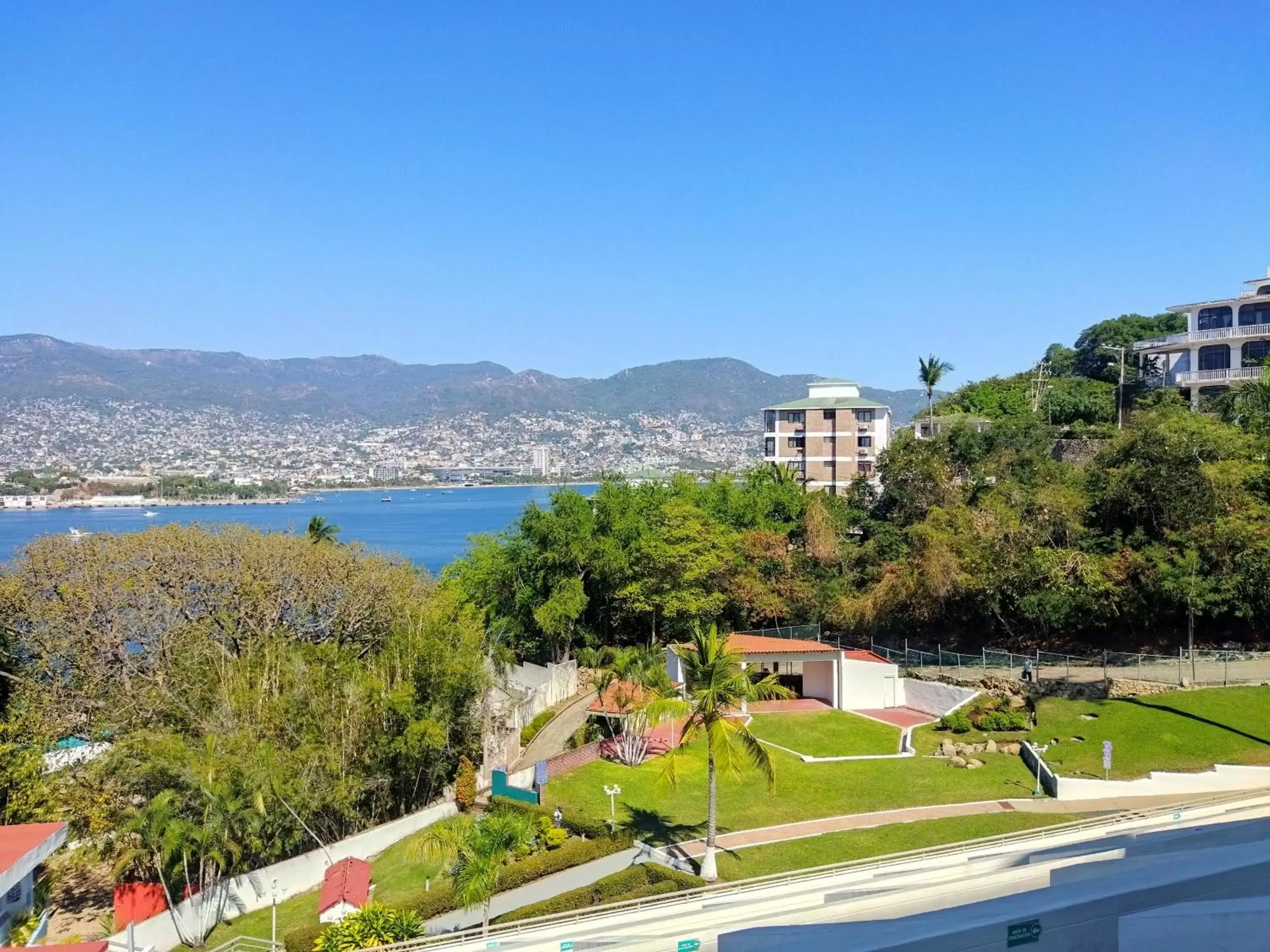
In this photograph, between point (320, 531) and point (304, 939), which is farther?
point (320, 531)

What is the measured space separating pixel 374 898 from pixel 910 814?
11.0m

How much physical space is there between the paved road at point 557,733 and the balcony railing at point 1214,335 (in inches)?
1368

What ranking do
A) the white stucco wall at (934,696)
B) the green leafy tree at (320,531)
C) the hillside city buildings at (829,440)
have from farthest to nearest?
the hillside city buildings at (829,440) < the green leafy tree at (320,531) < the white stucco wall at (934,696)

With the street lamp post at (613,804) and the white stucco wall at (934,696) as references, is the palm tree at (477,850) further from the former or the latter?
the white stucco wall at (934,696)

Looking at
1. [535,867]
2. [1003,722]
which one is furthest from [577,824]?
[1003,722]

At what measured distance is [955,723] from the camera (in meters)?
26.3

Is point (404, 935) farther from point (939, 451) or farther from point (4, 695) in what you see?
point (939, 451)

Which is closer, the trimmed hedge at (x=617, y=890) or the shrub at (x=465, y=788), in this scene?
the trimmed hedge at (x=617, y=890)

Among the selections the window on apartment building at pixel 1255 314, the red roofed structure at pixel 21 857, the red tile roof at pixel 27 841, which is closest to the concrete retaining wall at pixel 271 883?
the red roofed structure at pixel 21 857

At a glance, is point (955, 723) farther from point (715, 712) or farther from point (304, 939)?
point (304, 939)

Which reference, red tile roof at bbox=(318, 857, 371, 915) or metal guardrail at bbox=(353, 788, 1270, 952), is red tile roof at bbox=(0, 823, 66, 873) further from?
metal guardrail at bbox=(353, 788, 1270, 952)

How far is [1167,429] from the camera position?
100.0ft

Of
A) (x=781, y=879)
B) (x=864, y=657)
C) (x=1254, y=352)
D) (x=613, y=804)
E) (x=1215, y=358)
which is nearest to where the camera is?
(x=781, y=879)

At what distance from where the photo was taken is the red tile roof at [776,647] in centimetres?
3064
